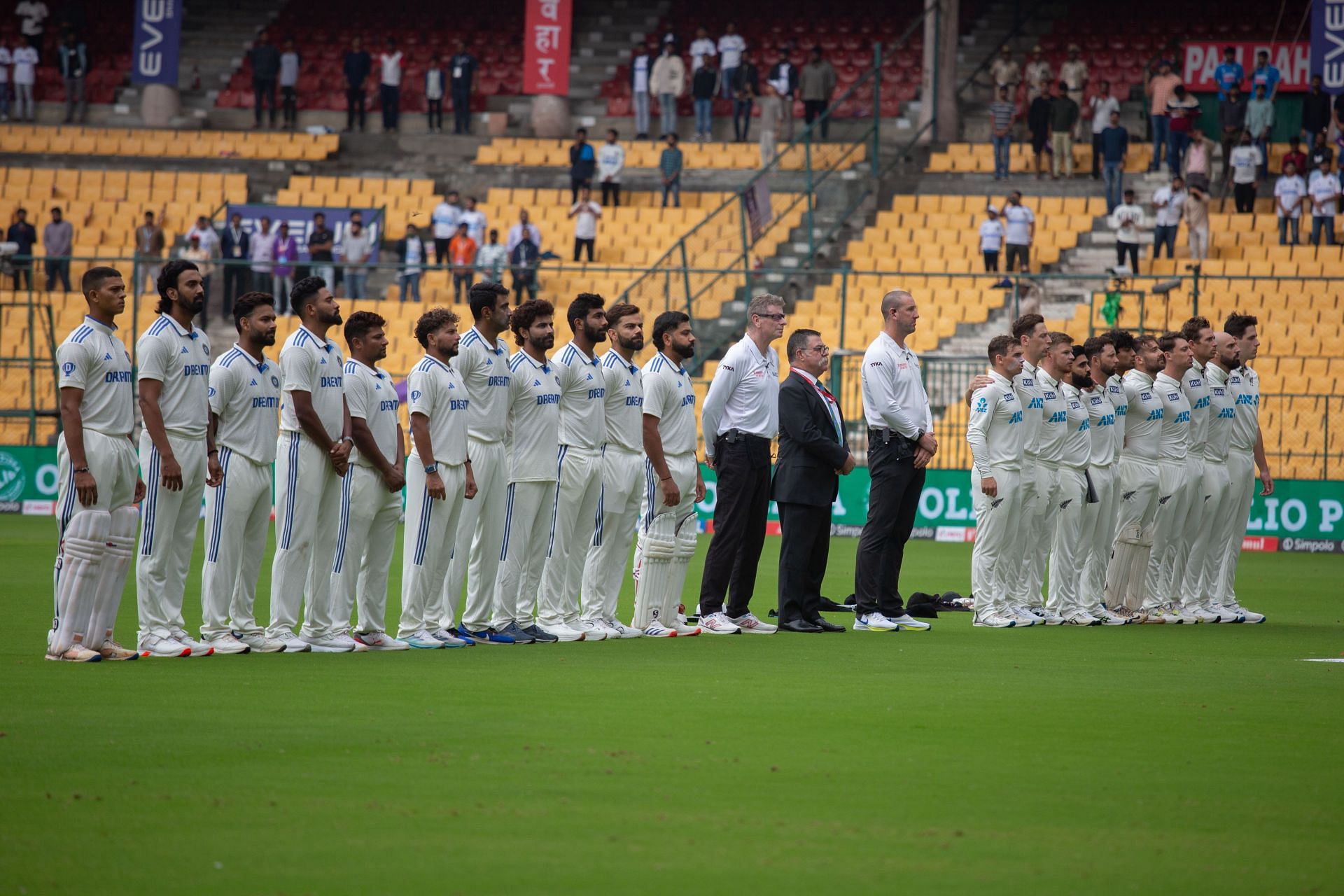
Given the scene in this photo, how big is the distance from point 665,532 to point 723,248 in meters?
17.1

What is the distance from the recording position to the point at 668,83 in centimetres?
3494

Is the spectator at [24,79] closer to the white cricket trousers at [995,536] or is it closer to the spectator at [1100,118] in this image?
the spectator at [1100,118]

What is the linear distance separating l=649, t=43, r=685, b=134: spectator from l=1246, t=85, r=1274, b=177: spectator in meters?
11.4

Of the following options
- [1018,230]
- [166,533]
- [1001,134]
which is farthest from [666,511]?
[1001,134]

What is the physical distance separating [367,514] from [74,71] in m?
30.7

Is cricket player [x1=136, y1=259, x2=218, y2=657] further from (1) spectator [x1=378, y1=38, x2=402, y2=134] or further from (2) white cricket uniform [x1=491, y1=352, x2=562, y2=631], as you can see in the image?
(1) spectator [x1=378, y1=38, x2=402, y2=134]

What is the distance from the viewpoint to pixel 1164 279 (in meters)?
24.1

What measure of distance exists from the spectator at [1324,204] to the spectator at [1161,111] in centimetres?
292

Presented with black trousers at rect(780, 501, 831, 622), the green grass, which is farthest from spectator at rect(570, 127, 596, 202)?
the green grass

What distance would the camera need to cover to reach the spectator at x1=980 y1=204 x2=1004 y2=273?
2781cm

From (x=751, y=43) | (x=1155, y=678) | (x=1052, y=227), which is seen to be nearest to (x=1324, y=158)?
(x=1052, y=227)

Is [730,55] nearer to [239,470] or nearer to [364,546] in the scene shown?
[364,546]

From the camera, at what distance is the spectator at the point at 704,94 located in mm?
34719

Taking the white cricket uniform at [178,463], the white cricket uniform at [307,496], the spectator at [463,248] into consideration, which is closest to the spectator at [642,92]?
the spectator at [463,248]
